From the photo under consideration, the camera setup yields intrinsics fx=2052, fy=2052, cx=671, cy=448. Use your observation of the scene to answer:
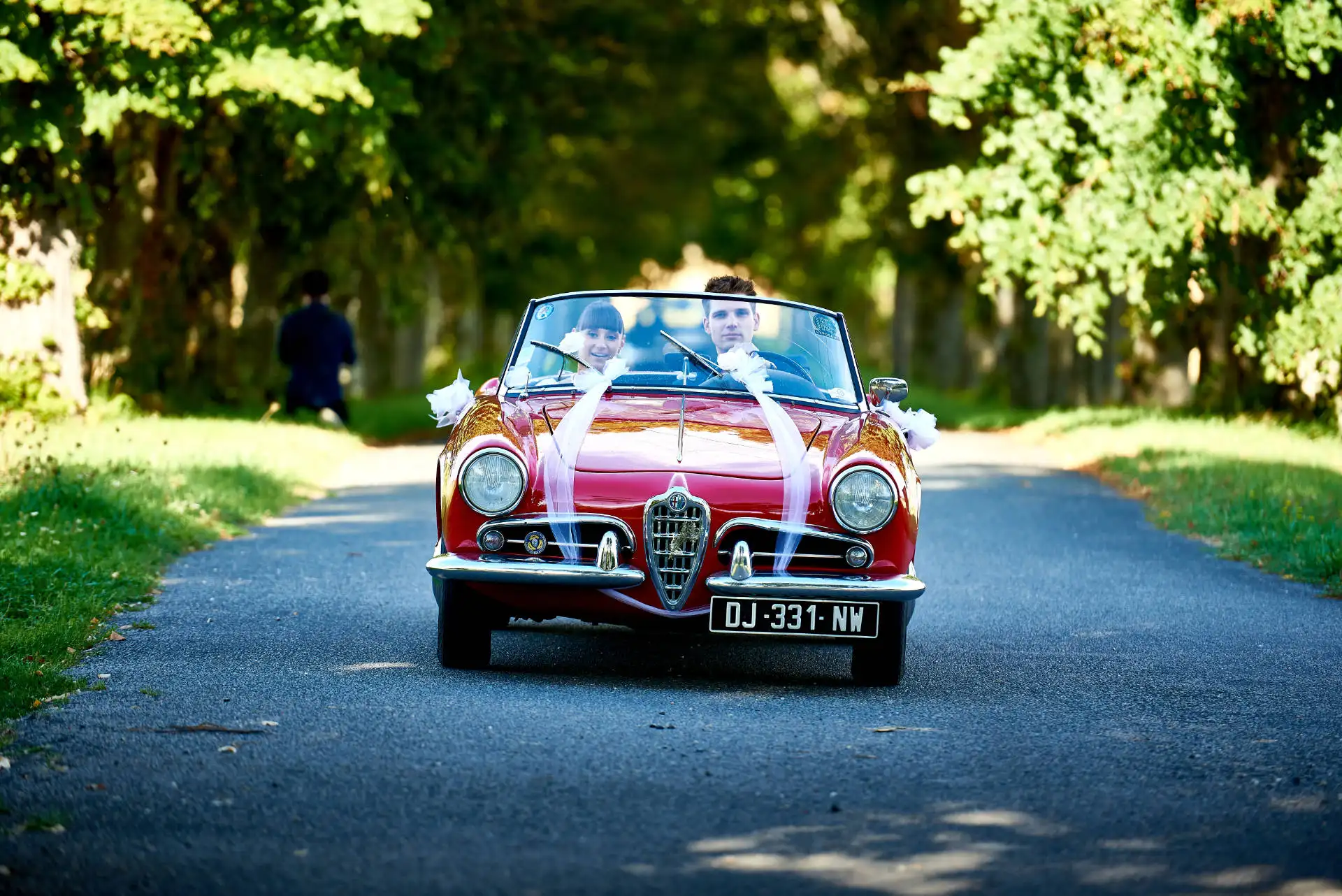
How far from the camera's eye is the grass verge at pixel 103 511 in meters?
8.43

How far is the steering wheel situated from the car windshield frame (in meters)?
0.16

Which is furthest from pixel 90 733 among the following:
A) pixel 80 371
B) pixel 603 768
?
pixel 80 371

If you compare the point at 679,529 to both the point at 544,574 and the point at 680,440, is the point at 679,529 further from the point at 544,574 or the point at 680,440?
the point at 544,574

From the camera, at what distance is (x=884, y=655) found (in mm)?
7914

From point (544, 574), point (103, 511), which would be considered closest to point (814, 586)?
point (544, 574)

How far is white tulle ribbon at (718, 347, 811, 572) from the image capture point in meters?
7.67

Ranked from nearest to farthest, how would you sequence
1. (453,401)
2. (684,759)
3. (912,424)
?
(684,759)
(912,424)
(453,401)

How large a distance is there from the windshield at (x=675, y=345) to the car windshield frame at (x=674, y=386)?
11 mm

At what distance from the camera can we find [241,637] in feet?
29.3

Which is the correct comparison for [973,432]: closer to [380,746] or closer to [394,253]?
[394,253]

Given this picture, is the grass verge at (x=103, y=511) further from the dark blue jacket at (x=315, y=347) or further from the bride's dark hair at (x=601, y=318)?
the bride's dark hair at (x=601, y=318)

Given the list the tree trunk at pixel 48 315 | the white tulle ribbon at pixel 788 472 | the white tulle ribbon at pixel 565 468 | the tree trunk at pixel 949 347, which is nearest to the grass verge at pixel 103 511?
the tree trunk at pixel 48 315

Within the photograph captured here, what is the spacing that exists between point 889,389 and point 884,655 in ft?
4.57

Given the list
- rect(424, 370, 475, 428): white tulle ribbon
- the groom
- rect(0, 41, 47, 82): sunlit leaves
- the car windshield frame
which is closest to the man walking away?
rect(0, 41, 47, 82): sunlit leaves
